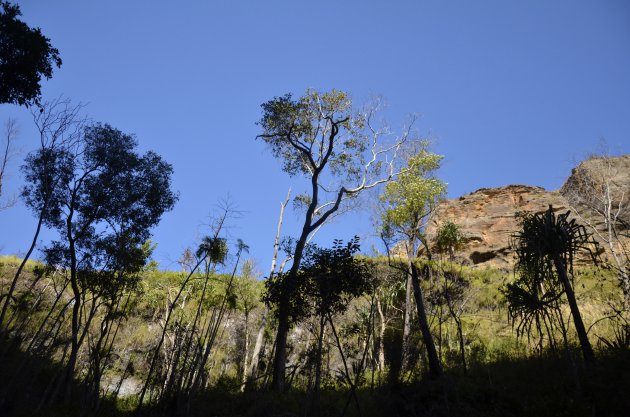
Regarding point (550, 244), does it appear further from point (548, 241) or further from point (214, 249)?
point (214, 249)

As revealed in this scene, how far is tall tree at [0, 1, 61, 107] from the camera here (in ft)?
27.2

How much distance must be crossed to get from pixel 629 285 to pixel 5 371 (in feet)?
78.7

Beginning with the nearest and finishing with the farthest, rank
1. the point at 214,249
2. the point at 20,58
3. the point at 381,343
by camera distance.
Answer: the point at 20,58, the point at 214,249, the point at 381,343

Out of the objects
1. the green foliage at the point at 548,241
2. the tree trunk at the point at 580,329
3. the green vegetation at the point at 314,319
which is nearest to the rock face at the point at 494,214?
the green vegetation at the point at 314,319

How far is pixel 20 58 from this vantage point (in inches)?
333

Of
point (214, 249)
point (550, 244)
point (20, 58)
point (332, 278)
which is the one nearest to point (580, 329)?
point (550, 244)

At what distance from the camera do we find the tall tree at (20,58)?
8.30 m

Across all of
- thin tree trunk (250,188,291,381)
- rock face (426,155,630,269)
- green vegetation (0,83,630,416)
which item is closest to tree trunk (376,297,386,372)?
green vegetation (0,83,630,416)

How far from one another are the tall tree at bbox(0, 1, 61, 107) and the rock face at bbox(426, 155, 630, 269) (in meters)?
27.4

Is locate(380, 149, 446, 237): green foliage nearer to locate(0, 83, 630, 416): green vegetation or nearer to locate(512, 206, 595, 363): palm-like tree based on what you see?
locate(0, 83, 630, 416): green vegetation

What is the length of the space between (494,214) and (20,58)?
124ft

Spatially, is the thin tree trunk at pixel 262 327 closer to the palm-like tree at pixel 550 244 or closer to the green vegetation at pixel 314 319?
the green vegetation at pixel 314 319

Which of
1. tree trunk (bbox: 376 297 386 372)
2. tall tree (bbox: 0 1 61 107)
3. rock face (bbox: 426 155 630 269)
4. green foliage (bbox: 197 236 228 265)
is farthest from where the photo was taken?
rock face (bbox: 426 155 630 269)

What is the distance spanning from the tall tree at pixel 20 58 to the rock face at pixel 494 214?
2737cm
